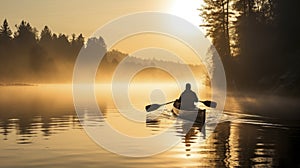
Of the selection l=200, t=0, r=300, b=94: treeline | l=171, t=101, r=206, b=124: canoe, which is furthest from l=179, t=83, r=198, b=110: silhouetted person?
l=200, t=0, r=300, b=94: treeline

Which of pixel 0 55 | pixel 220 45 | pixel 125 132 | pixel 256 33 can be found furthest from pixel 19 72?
pixel 125 132

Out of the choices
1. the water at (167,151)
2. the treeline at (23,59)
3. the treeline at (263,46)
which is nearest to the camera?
the water at (167,151)

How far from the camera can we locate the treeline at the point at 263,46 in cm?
6266

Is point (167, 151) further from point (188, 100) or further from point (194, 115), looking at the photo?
point (188, 100)

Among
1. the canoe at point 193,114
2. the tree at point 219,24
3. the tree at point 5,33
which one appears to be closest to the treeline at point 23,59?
the tree at point 5,33

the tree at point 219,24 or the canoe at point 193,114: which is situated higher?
the tree at point 219,24

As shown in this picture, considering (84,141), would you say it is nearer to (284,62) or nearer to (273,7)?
(284,62)

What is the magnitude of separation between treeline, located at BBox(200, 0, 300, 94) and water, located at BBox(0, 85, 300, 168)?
25636 mm

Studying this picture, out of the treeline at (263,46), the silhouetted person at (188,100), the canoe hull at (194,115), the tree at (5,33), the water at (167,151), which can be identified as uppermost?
the tree at (5,33)

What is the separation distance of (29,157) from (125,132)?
10.7 meters

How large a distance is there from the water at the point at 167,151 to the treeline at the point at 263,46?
2564cm

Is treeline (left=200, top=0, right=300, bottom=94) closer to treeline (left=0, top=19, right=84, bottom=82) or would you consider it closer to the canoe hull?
the canoe hull

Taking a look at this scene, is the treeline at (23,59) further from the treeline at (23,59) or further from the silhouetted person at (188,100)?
the silhouetted person at (188,100)

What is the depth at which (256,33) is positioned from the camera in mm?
69500
